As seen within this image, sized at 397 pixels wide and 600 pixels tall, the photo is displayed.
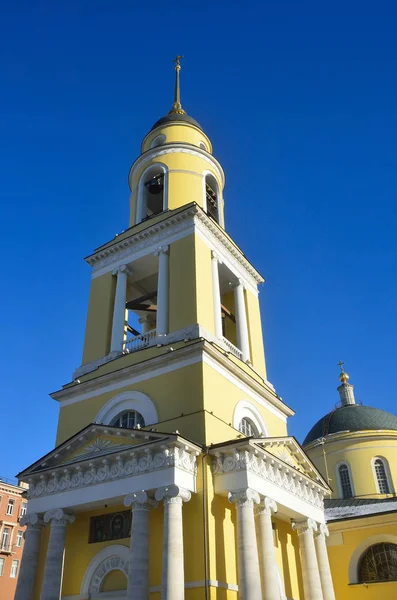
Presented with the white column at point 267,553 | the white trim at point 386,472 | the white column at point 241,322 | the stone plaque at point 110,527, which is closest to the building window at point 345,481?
the white trim at point 386,472

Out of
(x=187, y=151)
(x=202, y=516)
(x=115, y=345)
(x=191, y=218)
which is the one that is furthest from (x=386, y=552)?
(x=187, y=151)

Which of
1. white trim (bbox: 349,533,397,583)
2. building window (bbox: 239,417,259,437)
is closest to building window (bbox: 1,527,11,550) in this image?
white trim (bbox: 349,533,397,583)

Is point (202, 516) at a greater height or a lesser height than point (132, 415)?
lesser

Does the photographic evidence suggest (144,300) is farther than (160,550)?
Yes

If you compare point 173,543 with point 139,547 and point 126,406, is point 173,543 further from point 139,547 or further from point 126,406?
point 126,406

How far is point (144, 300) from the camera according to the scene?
22781mm

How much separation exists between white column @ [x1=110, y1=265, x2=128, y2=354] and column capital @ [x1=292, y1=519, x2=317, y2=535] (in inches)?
326

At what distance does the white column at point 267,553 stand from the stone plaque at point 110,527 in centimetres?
361

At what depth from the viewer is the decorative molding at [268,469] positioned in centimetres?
1539

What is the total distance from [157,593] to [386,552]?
10343 millimetres

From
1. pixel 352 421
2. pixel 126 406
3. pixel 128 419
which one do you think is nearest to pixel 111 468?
pixel 128 419

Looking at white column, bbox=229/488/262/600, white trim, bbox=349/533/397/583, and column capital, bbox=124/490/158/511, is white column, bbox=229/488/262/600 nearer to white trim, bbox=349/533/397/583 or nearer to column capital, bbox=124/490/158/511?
column capital, bbox=124/490/158/511

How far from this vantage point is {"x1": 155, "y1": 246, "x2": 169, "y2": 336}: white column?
1934 centimetres

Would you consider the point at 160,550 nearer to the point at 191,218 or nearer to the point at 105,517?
the point at 105,517
